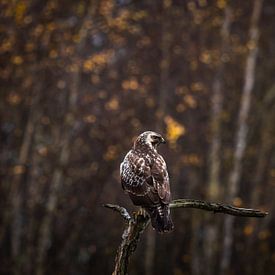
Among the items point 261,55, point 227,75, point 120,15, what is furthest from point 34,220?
point 261,55

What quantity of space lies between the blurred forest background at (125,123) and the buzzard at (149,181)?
9680 millimetres

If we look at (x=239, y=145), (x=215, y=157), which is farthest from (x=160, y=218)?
(x=215, y=157)

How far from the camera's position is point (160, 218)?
7.20 metres

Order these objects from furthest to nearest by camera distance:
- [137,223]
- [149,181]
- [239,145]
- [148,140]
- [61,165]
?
[239,145] < [61,165] < [148,140] < [149,181] < [137,223]

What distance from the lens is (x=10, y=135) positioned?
850 inches

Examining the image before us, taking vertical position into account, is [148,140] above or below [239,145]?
below

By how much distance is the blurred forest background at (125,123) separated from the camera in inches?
754

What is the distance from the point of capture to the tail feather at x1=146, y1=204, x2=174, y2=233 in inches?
281

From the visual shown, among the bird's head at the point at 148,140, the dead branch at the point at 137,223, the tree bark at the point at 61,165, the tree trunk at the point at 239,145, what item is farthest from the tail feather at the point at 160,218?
the tree trunk at the point at 239,145

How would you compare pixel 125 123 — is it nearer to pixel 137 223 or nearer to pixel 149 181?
pixel 149 181

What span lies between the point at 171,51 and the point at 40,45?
5199 mm

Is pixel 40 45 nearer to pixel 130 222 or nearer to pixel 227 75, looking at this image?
pixel 227 75

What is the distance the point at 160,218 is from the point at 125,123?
550 inches

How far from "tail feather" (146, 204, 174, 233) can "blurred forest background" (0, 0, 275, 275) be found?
1078 centimetres
